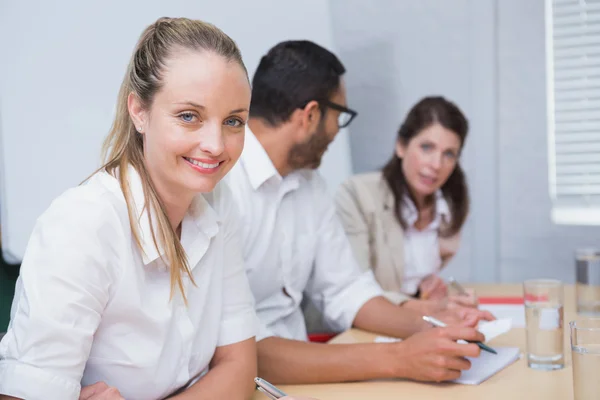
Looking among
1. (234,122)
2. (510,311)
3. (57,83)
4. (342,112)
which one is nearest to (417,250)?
(510,311)

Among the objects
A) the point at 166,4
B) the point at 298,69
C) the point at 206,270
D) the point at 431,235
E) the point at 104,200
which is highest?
the point at 166,4

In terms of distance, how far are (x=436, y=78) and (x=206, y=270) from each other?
1.72 metres

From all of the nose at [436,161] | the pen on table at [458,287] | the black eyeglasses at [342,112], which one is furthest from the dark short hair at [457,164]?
the black eyeglasses at [342,112]

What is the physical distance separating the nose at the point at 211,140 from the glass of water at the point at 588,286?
45.0 inches

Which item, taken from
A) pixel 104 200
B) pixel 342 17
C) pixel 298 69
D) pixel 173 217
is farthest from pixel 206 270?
pixel 342 17

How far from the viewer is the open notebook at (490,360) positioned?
48.8 inches

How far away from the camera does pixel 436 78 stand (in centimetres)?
266

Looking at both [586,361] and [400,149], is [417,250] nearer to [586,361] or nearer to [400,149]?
[400,149]

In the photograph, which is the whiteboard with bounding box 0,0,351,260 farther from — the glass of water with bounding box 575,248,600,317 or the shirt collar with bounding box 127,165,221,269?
the glass of water with bounding box 575,248,600,317

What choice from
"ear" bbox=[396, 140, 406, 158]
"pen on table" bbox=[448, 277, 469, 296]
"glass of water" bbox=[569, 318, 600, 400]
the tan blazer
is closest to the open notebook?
"glass of water" bbox=[569, 318, 600, 400]

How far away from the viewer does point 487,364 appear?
130 centimetres

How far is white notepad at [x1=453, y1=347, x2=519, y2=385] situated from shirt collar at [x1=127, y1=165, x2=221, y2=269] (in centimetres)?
51

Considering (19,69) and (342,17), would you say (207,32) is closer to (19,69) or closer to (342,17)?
(19,69)

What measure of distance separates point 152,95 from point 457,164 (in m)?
1.59
